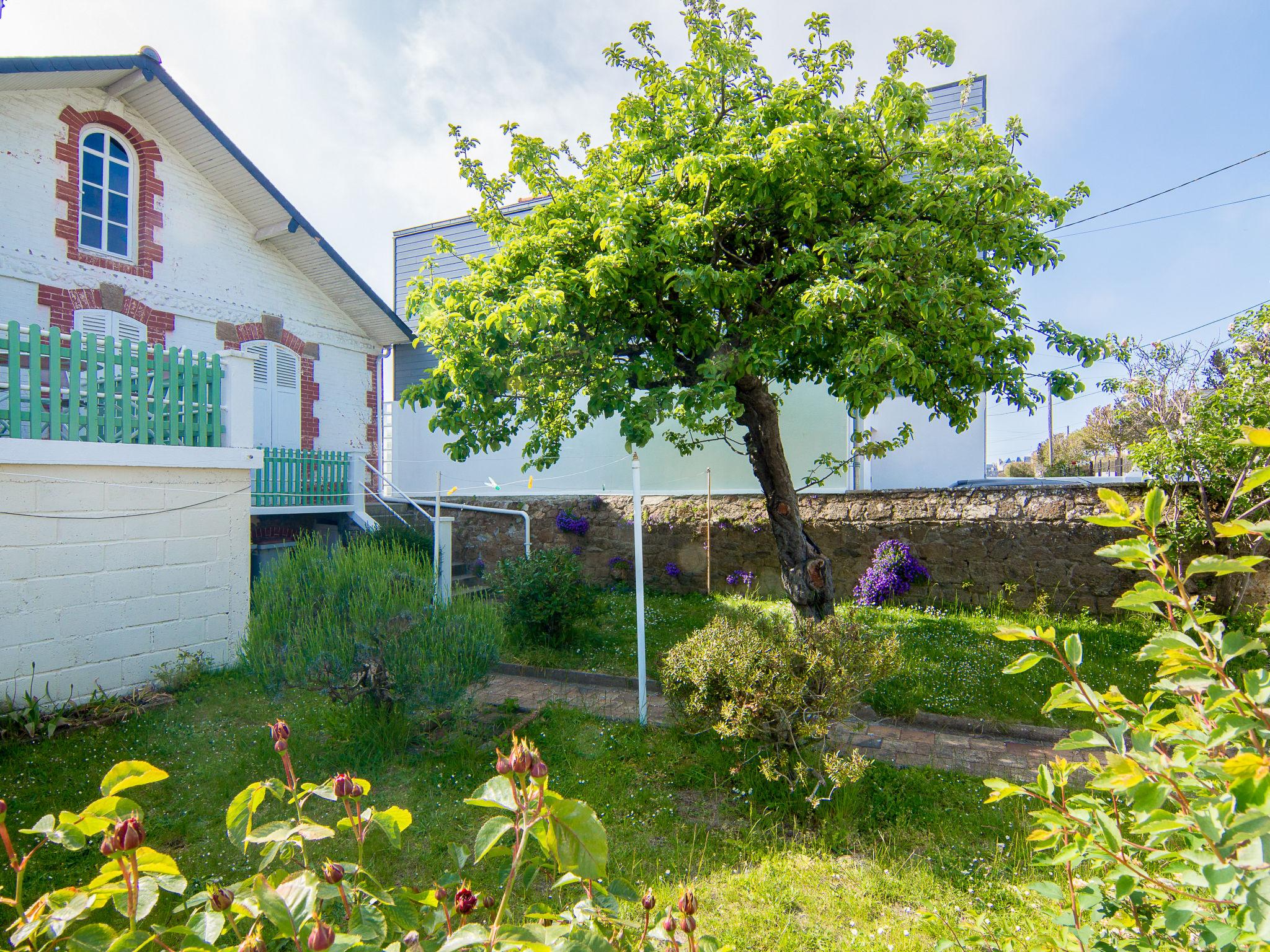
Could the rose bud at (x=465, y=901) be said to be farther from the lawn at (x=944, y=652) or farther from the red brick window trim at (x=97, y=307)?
the red brick window trim at (x=97, y=307)

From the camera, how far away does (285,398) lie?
38.5ft

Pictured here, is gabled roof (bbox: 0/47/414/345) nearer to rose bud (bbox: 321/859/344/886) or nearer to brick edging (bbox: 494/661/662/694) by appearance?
brick edging (bbox: 494/661/662/694)

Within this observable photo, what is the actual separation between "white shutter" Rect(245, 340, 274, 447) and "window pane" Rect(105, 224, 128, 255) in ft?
6.78

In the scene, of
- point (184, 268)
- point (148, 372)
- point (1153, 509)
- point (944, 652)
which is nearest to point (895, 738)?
point (944, 652)

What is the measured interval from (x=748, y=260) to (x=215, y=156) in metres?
8.73

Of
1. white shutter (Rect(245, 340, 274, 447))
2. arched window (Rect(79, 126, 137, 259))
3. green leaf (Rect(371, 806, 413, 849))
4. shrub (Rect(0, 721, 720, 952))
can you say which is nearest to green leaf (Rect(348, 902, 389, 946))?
shrub (Rect(0, 721, 720, 952))

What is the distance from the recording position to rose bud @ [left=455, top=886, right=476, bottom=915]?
1094 mm

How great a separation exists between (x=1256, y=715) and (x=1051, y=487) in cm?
817

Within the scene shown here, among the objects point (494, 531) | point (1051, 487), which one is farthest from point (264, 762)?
point (1051, 487)

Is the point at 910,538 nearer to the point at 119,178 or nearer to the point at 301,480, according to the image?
the point at 301,480

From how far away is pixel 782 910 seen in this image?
122 inches

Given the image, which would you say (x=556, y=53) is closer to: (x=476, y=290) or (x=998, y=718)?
→ (x=476, y=290)

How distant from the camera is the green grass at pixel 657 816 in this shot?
3.17 metres

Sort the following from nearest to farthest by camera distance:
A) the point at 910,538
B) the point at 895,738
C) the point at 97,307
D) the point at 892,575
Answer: the point at 895,738 < the point at 892,575 < the point at 910,538 < the point at 97,307
